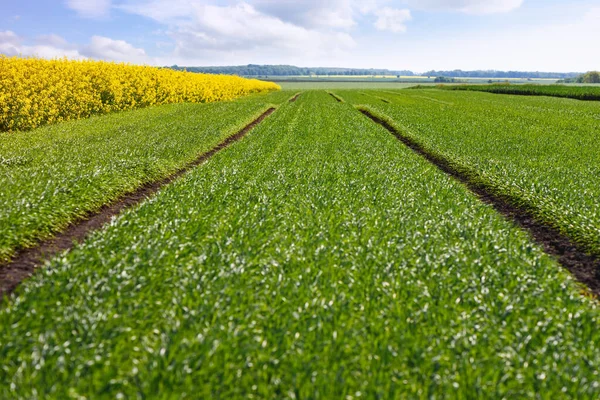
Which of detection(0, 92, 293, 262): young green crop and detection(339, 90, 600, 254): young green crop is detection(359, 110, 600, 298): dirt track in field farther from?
detection(0, 92, 293, 262): young green crop

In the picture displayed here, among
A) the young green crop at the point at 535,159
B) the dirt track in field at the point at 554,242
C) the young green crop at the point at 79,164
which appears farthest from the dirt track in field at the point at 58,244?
the young green crop at the point at 535,159

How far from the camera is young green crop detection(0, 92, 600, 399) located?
4.29 metres

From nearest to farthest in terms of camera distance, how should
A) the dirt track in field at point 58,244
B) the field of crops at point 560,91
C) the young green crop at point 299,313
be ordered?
the young green crop at point 299,313, the dirt track in field at point 58,244, the field of crops at point 560,91

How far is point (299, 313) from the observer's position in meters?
5.39

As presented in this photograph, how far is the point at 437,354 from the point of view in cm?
477

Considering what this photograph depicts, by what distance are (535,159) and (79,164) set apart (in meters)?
17.0

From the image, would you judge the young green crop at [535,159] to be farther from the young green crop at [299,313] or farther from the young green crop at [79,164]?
the young green crop at [79,164]

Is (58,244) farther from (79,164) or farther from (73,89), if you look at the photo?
(73,89)

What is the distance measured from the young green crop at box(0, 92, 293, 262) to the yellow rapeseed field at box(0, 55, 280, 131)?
6.10 ft

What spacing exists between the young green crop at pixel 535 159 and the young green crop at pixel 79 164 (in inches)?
441

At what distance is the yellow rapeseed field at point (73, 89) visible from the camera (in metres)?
23.4

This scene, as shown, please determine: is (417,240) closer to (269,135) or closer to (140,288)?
(140,288)

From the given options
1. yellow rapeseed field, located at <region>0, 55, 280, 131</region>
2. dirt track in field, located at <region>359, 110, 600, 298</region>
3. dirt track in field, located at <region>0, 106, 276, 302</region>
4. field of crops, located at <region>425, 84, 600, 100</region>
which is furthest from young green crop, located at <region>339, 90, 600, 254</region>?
field of crops, located at <region>425, 84, 600, 100</region>

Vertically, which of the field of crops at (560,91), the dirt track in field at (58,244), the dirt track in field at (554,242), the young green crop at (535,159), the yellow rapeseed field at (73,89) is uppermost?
the field of crops at (560,91)
